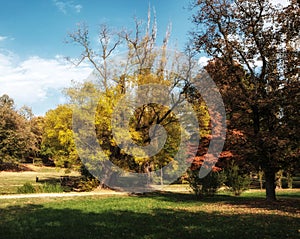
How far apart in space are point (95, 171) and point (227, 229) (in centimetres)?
1461

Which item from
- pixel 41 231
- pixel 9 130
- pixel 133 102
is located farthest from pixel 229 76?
pixel 9 130

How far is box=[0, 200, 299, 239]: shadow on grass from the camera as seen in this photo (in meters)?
8.05

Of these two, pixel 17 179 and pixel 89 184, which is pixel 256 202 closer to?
pixel 89 184

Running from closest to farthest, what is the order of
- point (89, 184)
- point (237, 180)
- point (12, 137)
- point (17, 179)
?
point (237, 180) → point (89, 184) → point (17, 179) → point (12, 137)

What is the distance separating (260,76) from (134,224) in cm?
1076

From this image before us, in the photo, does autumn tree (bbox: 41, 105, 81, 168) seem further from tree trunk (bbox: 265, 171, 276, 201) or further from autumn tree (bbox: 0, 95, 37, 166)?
autumn tree (bbox: 0, 95, 37, 166)

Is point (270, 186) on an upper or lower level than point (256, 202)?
upper

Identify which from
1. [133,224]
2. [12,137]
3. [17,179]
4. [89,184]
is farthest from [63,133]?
[12,137]

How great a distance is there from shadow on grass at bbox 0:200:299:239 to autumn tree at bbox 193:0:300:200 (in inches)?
196

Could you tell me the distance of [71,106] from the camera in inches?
870

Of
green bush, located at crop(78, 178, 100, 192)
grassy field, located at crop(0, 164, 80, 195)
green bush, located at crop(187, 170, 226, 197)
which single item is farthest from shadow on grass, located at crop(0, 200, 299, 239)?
grassy field, located at crop(0, 164, 80, 195)

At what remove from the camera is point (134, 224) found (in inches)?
374

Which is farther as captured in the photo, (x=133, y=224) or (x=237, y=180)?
(x=237, y=180)

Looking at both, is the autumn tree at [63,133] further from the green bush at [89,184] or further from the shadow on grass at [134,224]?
the shadow on grass at [134,224]
